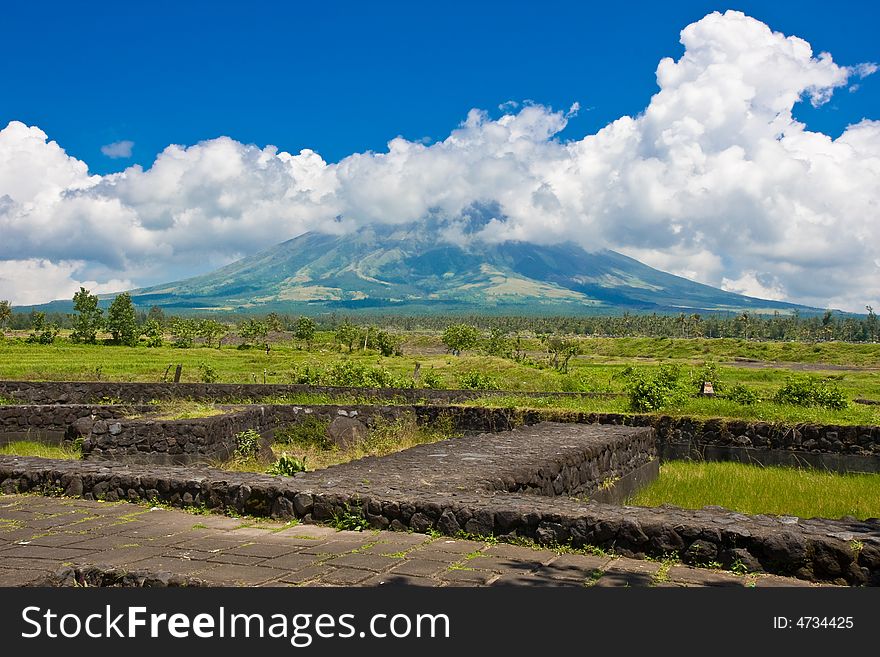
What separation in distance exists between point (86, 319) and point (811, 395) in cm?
8738

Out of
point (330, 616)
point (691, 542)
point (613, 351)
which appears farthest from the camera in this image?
point (613, 351)

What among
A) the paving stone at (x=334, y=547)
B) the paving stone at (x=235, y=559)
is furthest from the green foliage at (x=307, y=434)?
the paving stone at (x=235, y=559)

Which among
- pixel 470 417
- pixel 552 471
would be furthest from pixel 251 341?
pixel 552 471

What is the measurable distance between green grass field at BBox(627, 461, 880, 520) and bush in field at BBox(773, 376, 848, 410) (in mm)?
4397

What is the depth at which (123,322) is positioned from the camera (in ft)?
295

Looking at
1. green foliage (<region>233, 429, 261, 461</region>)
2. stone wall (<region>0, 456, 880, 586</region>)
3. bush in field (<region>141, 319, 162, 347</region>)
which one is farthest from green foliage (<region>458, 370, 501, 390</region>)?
bush in field (<region>141, 319, 162, 347</region>)

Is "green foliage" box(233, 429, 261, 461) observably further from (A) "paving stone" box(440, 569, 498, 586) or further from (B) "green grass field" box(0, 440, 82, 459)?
(A) "paving stone" box(440, 569, 498, 586)

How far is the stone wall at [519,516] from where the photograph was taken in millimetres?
5582

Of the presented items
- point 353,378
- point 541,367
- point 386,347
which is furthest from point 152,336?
point 353,378

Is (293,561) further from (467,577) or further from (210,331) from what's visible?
(210,331)

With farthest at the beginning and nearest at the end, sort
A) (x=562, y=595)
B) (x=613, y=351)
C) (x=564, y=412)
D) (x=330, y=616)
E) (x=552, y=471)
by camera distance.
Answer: (x=613, y=351) → (x=564, y=412) → (x=552, y=471) → (x=562, y=595) → (x=330, y=616)

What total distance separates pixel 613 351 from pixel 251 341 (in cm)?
5044

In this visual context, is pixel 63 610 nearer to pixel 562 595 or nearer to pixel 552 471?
pixel 562 595

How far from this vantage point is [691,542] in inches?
231
